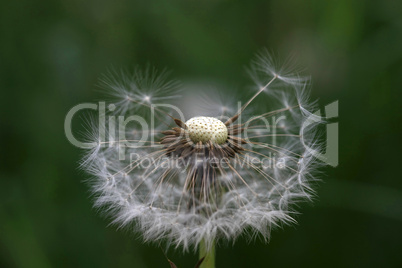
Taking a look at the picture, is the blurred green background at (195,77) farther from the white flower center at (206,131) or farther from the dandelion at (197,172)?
the white flower center at (206,131)

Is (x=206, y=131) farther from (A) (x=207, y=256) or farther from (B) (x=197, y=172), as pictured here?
(A) (x=207, y=256)

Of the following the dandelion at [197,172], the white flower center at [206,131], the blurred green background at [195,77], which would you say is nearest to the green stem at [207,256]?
the dandelion at [197,172]

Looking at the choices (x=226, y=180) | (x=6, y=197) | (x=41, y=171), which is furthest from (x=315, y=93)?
(x=6, y=197)

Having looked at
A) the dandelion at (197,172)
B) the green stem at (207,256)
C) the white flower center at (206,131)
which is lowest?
the green stem at (207,256)

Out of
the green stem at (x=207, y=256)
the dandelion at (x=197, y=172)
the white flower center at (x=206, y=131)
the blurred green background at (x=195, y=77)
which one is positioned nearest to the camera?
the green stem at (x=207, y=256)

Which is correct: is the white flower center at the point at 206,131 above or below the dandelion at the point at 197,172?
above

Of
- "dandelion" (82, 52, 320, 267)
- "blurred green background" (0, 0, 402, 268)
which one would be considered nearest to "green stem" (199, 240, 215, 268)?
"dandelion" (82, 52, 320, 267)

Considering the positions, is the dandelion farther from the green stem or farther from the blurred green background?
the blurred green background
